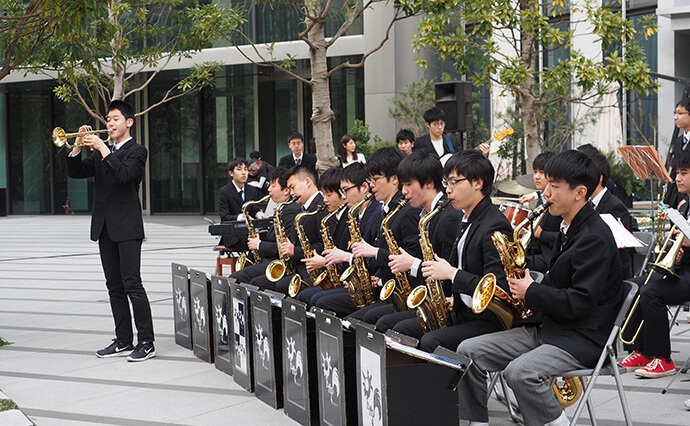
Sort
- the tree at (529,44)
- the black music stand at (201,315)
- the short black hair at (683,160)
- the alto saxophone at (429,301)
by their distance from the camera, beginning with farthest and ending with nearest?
the tree at (529,44), the black music stand at (201,315), the short black hair at (683,160), the alto saxophone at (429,301)

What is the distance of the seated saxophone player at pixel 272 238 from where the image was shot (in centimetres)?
751

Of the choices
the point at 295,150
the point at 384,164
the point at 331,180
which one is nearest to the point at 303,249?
the point at 331,180

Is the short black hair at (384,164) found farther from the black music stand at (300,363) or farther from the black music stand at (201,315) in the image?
the black music stand at (201,315)

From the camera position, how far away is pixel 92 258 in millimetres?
15594

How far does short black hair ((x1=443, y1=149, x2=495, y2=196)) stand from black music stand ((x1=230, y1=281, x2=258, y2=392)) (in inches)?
64.1

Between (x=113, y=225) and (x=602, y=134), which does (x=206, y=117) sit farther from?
(x=113, y=225)

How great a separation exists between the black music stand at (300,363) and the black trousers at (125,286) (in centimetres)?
218

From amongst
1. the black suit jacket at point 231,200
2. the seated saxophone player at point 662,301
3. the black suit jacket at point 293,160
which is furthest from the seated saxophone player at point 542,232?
the black suit jacket at point 293,160

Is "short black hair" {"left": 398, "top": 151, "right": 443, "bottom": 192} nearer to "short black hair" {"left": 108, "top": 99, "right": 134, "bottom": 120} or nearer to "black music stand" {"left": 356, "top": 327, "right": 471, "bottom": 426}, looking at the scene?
"black music stand" {"left": 356, "top": 327, "right": 471, "bottom": 426}

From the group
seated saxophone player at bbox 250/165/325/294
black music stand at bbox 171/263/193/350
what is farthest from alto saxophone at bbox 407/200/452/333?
black music stand at bbox 171/263/193/350

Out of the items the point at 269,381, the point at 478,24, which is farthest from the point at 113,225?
the point at 478,24

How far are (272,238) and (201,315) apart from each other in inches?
52.0

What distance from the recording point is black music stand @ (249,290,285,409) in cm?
540

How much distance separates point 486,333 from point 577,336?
550mm
